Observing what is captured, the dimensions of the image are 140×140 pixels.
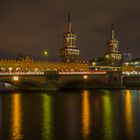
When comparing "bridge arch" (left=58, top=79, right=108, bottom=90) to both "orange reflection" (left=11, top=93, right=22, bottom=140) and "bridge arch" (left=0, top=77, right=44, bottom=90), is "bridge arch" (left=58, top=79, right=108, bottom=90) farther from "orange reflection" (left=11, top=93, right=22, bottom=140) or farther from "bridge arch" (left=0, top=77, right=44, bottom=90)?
"orange reflection" (left=11, top=93, right=22, bottom=140)

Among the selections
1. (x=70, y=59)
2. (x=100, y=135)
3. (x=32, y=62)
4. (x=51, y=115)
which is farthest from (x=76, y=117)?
(x=70, y=59)

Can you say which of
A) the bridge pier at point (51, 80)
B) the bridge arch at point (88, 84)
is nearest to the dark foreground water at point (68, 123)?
the bridge pier at point (51, 80)

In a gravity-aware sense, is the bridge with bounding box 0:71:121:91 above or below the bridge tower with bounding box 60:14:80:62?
below

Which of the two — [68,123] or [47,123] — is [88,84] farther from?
[47,123]

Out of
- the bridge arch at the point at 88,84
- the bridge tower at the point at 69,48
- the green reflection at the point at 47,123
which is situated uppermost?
the bridge tower at the point at 69,48

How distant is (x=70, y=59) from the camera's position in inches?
7283

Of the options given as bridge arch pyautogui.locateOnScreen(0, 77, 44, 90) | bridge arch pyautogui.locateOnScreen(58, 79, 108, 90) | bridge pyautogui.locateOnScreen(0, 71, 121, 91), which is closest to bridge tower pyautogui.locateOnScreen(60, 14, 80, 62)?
bridge arch pyautogui.locateOnScreen(58, 79, 108, 90)

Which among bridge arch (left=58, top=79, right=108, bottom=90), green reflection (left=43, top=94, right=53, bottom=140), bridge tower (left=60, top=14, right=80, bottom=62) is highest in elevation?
bridge tower (left=60, top=14, right=80, bottom=62)

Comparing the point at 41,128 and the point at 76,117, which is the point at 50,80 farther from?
the point at 41,128

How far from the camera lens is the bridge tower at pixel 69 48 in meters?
182

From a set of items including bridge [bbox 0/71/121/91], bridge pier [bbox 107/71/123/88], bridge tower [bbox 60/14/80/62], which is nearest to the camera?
bridge [bbox 0/71/121/91]

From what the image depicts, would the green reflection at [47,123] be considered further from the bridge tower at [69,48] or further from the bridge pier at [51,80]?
the bridge tower at [69,48]

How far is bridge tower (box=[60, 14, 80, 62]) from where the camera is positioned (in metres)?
182

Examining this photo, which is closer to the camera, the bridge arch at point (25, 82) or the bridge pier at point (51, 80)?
the bridge arch at point (25, 82)
